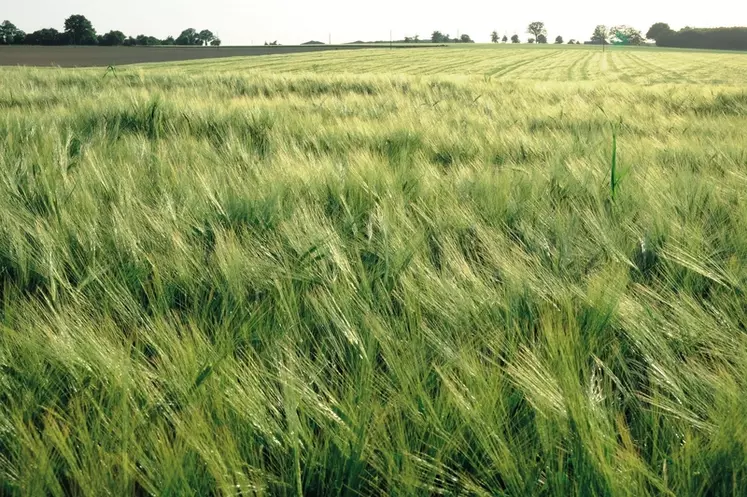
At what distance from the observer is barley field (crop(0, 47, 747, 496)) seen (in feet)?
2.46

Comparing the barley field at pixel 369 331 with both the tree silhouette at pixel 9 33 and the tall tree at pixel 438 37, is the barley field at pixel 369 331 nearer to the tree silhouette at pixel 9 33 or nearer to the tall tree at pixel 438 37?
the tree silhouette at pixel 9 33

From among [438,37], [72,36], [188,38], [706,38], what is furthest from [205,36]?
[706,38]

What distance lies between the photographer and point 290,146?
3.21m

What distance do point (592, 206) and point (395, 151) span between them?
4.77ft

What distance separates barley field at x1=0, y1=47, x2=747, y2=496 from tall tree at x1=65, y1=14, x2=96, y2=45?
258 feet

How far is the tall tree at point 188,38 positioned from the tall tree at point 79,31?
18422 mm

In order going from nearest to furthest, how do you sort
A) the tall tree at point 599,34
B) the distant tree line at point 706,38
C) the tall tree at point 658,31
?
the distant tree line at point 706,38
the tall tree at point 658,31
the tall tree at point 599,34

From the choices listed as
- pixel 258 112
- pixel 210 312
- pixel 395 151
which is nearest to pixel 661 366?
pixel 210 312

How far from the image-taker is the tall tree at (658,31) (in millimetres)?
98412

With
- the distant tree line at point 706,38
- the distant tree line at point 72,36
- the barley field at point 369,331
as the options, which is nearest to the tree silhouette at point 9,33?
the distant tree line at point 72,36

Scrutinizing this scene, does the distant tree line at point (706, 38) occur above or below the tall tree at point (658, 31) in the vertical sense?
below

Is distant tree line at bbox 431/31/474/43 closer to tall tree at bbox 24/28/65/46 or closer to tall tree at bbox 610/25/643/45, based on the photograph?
tall tree at bbox 610/25/643/45

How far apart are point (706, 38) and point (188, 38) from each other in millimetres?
81424

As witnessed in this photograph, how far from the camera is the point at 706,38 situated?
85.1 m
